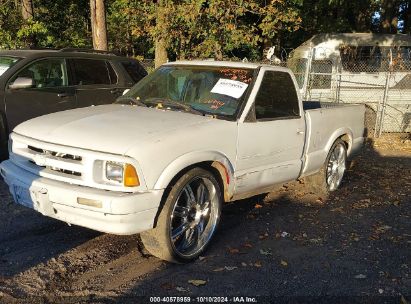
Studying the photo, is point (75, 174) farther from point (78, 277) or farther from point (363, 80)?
point (363, 80)

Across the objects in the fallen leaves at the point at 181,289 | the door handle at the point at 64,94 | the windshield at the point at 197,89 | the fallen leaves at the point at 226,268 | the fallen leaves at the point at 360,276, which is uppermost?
the windshield at the point at 197,89

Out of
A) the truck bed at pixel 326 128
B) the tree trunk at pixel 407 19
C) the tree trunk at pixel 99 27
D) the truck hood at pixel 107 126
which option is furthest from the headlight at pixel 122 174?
the tree trunk at pixel 407 19

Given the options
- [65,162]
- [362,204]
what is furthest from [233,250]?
[362,204]

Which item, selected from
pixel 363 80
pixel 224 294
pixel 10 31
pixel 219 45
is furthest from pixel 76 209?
pixel 10 31

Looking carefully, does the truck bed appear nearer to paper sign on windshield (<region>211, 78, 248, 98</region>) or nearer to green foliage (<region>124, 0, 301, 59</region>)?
paper sign on windshield (<region>211, 78, 248, 98</region>)

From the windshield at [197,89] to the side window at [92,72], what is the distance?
2.56 meters

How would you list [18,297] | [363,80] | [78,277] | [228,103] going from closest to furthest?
[18,297] → [78,277] → [228,103] → [363,80]

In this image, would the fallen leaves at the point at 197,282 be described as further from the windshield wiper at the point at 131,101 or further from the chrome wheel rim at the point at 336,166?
the chrome wheel rim at the point at 336,166

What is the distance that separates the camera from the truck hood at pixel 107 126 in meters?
3.76

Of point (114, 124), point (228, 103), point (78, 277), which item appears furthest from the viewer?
point (228, 103)

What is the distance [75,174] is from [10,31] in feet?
48.4

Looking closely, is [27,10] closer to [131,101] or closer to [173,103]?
[131,101]

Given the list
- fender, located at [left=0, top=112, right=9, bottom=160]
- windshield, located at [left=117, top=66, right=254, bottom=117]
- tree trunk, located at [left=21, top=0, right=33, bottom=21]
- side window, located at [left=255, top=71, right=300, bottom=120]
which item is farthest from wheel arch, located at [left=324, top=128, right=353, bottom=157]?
tree trunk, located at [left=21, top=0, right=33, bottom=21]

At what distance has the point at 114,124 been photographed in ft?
13.5
